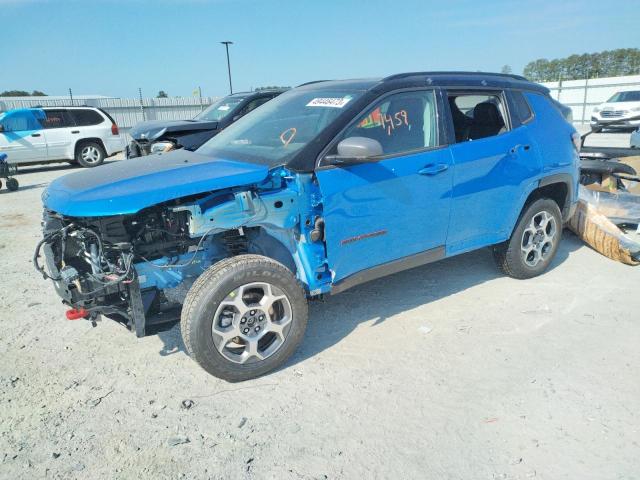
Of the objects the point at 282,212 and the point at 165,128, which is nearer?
the point at 282,212

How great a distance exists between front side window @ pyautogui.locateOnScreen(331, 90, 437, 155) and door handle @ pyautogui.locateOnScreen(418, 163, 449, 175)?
0.17 m

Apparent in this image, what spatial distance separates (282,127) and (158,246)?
1.41 m

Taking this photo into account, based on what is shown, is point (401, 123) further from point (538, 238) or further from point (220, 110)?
point (220, 110)

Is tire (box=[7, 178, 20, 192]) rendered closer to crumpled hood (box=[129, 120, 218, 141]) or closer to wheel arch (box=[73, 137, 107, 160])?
wheel arch (box=[73, 137, 107, 160])

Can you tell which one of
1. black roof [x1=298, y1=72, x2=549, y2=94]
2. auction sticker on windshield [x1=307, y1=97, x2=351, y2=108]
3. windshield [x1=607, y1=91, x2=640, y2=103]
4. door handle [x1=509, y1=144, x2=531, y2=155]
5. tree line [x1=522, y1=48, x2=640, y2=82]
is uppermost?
tree line [x1=522, y1=48, x2=640, y2=82]

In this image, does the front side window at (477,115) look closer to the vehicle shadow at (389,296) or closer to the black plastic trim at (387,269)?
the black plastic trim at (387,269)

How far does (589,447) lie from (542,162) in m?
2.78

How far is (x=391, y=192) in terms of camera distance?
363 centimetres

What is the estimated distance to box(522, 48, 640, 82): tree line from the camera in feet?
193

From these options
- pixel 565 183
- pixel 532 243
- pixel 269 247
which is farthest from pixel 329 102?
pixel 565 183

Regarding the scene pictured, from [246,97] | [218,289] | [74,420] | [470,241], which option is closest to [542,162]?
[470,241]

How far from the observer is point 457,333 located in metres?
3.86

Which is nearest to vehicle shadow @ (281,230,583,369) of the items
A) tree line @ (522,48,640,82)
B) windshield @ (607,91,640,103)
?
windshield @ (607,91,640,103)

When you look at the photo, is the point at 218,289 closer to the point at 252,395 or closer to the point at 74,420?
the point at 252,395
